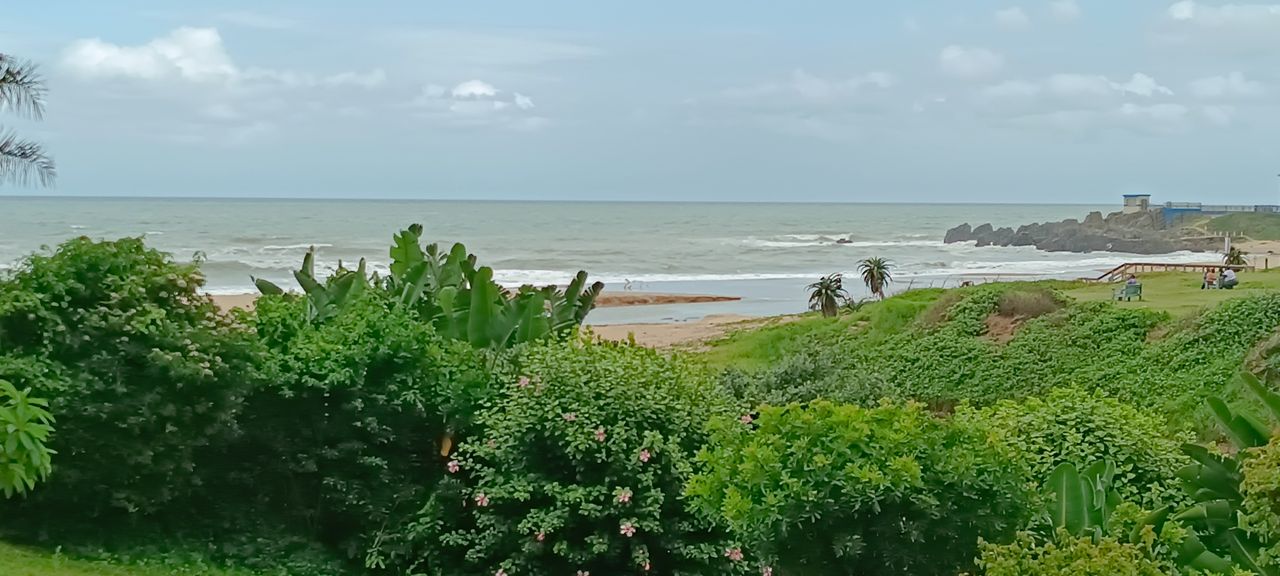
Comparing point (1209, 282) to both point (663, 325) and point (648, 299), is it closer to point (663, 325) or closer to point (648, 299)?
point (663, 325)

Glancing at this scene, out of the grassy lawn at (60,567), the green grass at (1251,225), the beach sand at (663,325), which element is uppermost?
the green grass at (1251,225)

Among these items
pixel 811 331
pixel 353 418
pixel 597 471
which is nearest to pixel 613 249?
pixel 811 331

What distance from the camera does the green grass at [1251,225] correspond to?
283ft

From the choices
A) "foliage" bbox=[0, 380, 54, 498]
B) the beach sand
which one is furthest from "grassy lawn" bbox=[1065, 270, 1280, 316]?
"foliage" bbox=[0, 380, 54, 498]

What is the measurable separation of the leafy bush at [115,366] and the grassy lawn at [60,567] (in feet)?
1.28

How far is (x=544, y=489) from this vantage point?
7629 millimetres

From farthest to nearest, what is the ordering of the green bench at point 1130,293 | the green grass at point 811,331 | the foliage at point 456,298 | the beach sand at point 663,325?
the beach sand at point 663,325
the green bench at point 1130,293
the green grass at point 811,331
the foliage at point 456,298

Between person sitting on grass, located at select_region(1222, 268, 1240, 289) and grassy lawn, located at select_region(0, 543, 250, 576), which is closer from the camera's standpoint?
grassy lawn, located at select_region(0, 543, 250, 576)

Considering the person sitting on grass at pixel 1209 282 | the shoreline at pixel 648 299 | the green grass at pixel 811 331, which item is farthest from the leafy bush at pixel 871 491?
→ the shoreline at pixel 648 299

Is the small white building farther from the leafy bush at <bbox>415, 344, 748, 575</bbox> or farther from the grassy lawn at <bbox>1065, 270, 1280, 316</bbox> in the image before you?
the leafy bush at <bbox>415, 344, 748, 575</bbox>

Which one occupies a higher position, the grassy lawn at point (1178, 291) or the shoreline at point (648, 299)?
the grassy lawn at point (1178, 291)

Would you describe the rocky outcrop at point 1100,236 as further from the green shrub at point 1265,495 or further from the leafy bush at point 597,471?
the green shrub at point 1265,495

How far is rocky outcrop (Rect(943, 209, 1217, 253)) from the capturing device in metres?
84.1

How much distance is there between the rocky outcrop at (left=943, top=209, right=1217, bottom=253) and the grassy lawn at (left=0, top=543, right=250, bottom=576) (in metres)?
82.8
